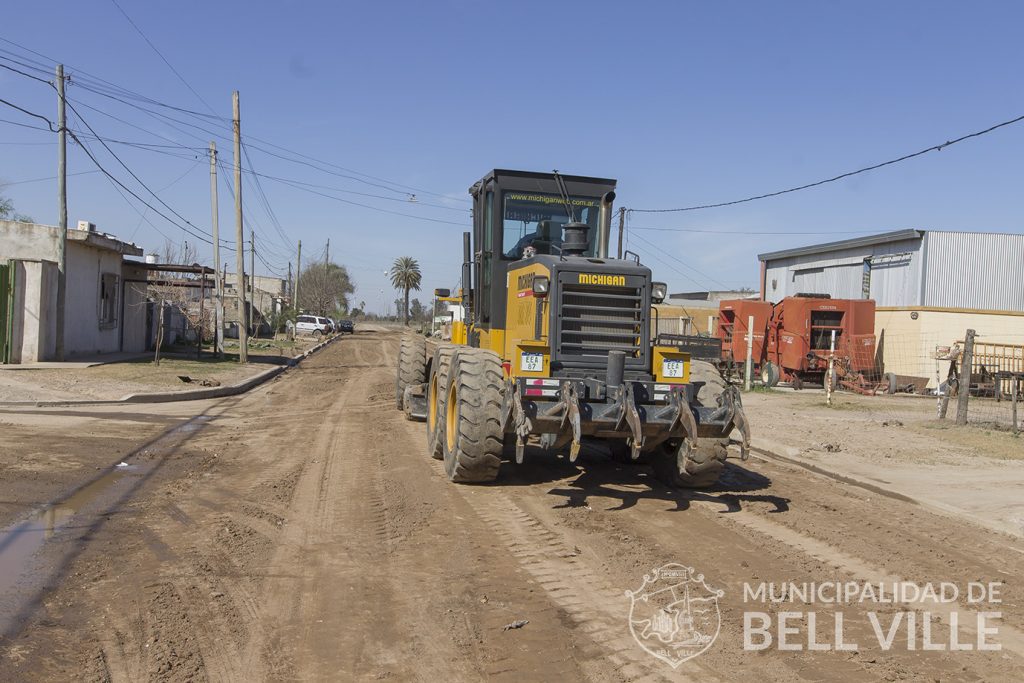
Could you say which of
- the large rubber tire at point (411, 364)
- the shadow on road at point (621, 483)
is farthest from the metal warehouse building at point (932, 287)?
the shadow on road at point (621, 483)

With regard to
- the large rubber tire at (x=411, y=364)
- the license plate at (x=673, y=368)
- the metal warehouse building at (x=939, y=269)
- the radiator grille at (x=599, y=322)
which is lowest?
the large rubber tire at (x=411, y=364)

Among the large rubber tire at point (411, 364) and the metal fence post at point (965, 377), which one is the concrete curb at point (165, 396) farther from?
the metal fence post at point (965, 377)

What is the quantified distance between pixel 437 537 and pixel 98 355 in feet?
71.1

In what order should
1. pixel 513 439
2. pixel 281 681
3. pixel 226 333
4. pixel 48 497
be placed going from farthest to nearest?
1. pixel 226 333
2. pixel 513 439
3. pixel 48 497
4. pixel 281 681

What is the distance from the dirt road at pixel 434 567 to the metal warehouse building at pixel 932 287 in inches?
723

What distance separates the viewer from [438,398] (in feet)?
32.6

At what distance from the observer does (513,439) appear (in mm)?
9523

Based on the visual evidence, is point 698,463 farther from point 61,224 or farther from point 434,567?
point 61,224

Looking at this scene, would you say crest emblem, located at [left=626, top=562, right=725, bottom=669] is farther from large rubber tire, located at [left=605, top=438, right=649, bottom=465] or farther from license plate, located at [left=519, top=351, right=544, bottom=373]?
large rubber tire, located at [left=605, top=438, right=649, bottom=465]

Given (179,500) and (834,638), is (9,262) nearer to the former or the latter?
(179,500)

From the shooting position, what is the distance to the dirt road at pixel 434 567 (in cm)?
446

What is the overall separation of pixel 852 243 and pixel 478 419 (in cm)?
2734

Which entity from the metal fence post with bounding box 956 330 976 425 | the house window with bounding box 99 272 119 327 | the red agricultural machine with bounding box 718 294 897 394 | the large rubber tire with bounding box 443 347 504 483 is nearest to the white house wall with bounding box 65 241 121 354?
the house window with bounding box 99 272 119 327

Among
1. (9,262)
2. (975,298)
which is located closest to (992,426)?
(975,298)
